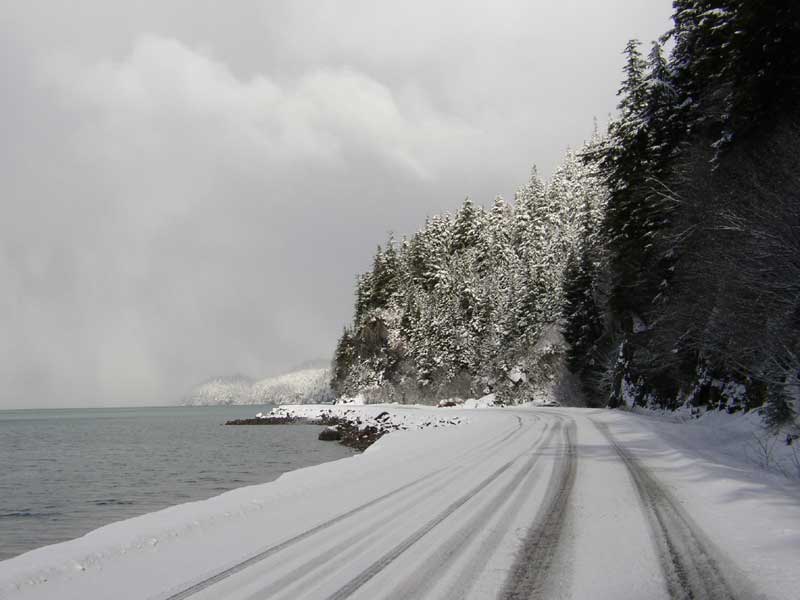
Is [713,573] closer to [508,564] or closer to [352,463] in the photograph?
[508,564]

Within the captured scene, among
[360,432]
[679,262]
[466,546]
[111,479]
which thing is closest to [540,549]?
[466,546]

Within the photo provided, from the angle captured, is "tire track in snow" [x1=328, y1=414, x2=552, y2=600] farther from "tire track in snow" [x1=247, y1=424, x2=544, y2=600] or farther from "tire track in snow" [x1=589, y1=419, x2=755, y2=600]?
"tire track in snow" [x1=589, y1=419, x2=755, y2=600]

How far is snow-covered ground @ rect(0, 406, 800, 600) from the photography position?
441 cm

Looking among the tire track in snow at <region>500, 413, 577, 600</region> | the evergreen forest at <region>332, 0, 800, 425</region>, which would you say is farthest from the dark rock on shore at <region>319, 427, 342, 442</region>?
the tire track in snow at <region>500, 413, 577, 600</region>

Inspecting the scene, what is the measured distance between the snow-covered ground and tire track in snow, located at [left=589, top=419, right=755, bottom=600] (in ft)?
0.06

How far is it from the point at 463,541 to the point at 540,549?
0.85 m

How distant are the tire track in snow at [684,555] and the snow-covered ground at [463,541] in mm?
20

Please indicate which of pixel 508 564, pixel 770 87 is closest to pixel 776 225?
pixel 770 87

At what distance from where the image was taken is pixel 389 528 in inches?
251

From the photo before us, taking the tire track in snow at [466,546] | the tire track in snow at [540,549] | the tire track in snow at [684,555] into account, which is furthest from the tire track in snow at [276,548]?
the tire track in snow at [684,555]

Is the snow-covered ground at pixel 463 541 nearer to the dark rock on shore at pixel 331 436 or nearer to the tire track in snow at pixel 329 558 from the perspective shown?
the tire track in snow at pixel 329 558

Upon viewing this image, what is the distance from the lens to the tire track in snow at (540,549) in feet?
14.0

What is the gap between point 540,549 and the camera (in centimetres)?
527

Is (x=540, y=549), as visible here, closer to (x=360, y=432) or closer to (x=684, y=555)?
(x=684, y=555)
